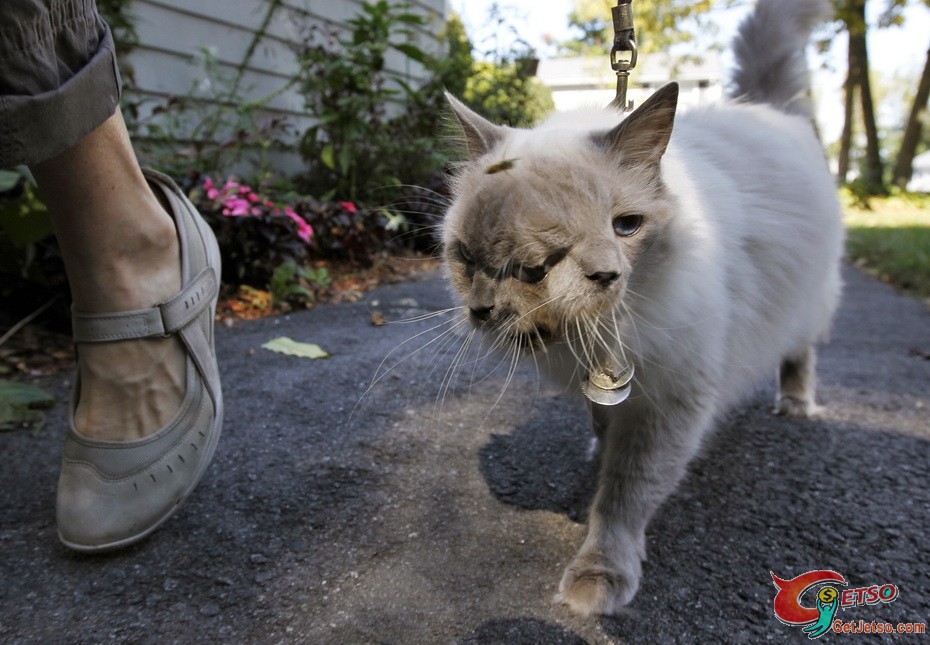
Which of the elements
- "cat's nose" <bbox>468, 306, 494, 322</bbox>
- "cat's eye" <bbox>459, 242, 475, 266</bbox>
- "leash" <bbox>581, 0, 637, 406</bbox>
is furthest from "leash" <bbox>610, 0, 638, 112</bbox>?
"cat's nose" <bbox>468, 306, 494, 322</bbox>

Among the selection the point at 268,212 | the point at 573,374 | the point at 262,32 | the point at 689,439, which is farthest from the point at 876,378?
the point at 262,32

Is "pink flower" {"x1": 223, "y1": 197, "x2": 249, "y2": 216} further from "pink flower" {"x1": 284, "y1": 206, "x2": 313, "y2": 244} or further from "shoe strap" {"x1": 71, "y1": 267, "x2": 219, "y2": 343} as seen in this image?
"shoe strap" {"x1": 71, "y1": 267, "x2": 219, "y2": 343}

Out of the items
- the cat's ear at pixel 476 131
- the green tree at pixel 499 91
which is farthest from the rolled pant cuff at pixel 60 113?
the green tree at pixel 499 91

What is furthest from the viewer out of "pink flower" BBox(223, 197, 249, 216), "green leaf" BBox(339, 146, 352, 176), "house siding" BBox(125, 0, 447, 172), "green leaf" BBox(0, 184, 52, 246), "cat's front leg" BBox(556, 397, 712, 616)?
"green leaf" BBox(339, 146, 352, 176)

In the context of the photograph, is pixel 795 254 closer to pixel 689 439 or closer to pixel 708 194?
pixel 708 194

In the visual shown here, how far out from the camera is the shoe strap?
145cm

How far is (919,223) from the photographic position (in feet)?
28.4

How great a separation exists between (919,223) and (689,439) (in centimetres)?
937

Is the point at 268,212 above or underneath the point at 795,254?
underneath

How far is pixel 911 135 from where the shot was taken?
13.5m

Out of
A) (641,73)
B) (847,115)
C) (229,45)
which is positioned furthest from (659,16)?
(229,45)

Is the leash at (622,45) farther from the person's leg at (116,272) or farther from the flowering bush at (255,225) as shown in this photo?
the flowering bush at (255,225)

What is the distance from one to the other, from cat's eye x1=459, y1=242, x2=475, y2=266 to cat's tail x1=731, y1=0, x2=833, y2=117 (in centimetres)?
176

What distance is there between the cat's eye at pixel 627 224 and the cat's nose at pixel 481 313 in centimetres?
29
